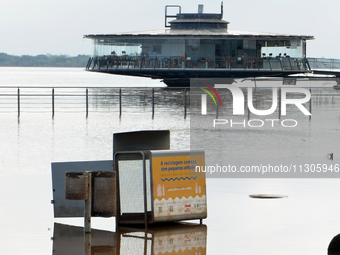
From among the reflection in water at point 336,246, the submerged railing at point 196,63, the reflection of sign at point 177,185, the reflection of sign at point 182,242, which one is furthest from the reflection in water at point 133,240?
the submerged railing at point 196,63

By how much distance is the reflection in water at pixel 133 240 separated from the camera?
575 cm

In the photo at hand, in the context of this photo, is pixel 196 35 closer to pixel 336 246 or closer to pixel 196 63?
pixel 196 63

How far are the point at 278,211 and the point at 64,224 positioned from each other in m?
2.55

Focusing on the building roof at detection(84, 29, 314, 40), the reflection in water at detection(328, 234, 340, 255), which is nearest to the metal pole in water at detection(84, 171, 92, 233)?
the reflection in water at detection(328, 234, 340, 255)

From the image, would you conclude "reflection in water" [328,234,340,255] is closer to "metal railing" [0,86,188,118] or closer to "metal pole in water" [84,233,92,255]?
"metal pole in water" [84,233,92,255]

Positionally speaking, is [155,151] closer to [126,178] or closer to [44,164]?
[126,178]

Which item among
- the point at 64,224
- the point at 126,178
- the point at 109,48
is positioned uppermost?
the point at 109,48

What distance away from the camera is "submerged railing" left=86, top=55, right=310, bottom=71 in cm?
5547

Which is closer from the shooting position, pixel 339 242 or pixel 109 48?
pixel 339 242

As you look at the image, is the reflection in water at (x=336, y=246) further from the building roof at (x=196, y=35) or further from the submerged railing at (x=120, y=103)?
the building roof at (x=196, y=35)

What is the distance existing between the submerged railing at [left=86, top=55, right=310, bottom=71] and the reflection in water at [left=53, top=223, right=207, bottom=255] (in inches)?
1929

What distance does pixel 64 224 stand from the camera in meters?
6.97

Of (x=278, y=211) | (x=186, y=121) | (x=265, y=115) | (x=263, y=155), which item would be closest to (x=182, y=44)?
(x=265, y=115)

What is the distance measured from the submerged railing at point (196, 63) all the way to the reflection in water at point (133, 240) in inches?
1929
